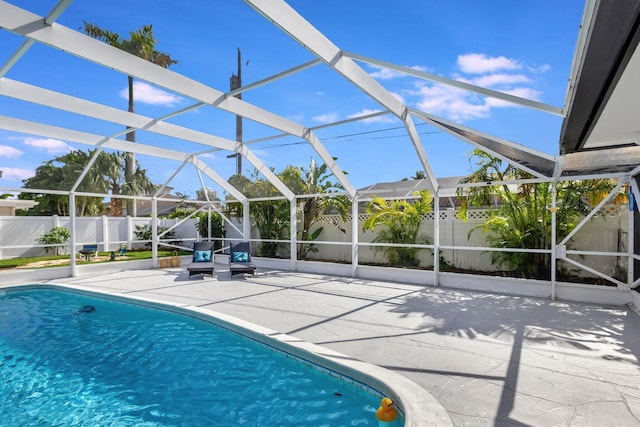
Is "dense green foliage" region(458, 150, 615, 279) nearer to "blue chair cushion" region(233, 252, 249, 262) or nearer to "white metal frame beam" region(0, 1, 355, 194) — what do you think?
"white metal frame beam" region(0, 1, 355, 194)

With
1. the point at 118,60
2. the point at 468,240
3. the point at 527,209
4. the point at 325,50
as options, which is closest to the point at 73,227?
the point at 118,60

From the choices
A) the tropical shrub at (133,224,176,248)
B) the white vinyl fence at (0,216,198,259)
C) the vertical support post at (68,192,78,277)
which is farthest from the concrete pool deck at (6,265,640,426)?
the tropical shrub at (133,224,176,248)

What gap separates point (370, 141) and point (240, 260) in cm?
742

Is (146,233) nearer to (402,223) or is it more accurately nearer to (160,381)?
(402,223)

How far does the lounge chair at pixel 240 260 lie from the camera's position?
11.8m

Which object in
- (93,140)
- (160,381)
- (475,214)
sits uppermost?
(93,140)

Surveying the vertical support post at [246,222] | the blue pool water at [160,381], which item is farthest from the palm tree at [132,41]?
the blue pool water at [160,381]

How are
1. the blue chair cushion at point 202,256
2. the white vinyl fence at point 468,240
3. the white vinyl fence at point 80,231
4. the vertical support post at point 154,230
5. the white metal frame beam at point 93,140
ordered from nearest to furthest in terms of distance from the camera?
the white metal frame beam at point 93,140, the white vinyl fence at point 468,240, the blue chair cushion at point 202,256, the vertical support post at point 154,230, the white vinyl fence at point 80,231

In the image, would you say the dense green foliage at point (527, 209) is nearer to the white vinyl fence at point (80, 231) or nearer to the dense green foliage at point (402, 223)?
the dense green foliage at point (402, 223)

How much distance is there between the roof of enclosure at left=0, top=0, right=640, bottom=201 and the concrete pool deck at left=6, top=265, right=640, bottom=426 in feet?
9.79

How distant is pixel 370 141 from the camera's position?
15.0 m

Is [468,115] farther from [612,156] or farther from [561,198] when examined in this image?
[612,156]

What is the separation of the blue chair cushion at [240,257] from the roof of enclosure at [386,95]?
12.9 feet

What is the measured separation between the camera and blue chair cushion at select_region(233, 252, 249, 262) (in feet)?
41.5
